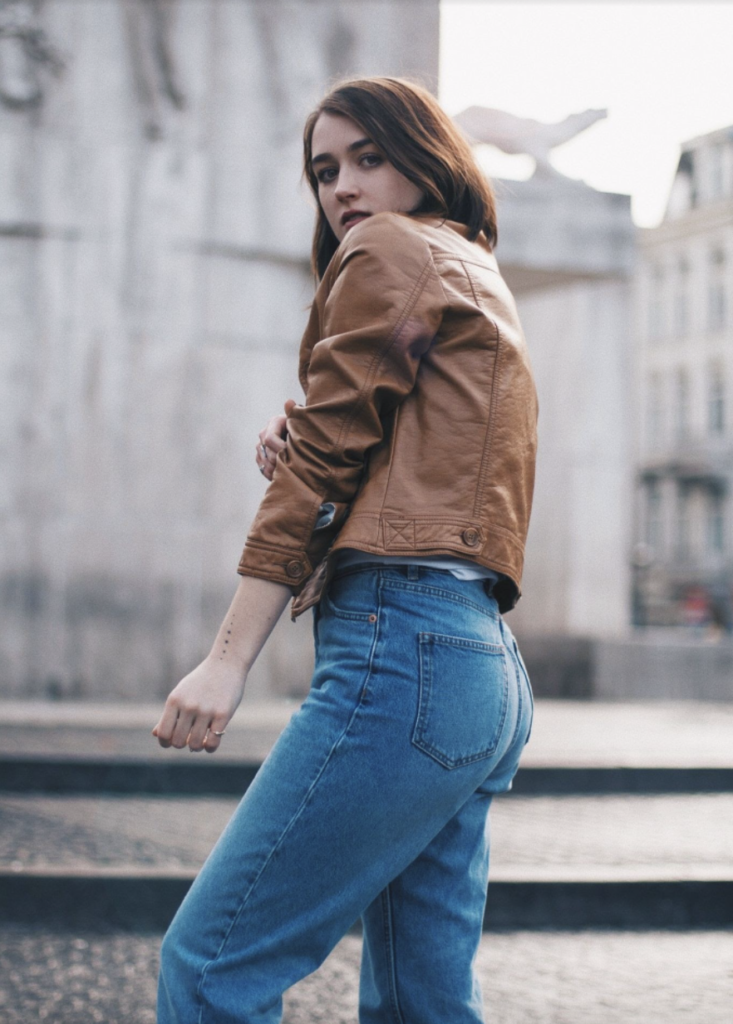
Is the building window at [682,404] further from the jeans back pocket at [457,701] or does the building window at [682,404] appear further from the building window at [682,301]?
the jeans back pocket at [457,701]

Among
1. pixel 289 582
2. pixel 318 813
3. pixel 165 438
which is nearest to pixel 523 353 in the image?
pixel 289 582

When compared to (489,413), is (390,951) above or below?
below

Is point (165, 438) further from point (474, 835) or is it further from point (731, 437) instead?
point (731, 437)

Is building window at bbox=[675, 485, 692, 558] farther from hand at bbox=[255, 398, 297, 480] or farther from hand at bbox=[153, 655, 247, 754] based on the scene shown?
hand at bbox=[153, 655, 247, 754]

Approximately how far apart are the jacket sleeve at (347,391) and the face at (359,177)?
15cm

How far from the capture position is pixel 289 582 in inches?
61.9

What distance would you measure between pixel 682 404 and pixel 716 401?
181 centimetres

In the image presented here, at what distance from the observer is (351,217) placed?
5.94 feet

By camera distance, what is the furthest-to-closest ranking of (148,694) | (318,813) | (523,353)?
(148,694)
(523,353)
(318,813)

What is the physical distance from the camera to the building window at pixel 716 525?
150ft

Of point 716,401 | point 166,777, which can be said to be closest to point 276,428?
point 166,777

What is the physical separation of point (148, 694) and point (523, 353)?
7699 millimetres

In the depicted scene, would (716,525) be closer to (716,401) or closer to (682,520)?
(682,520)

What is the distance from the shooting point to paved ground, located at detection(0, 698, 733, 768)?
626cm
